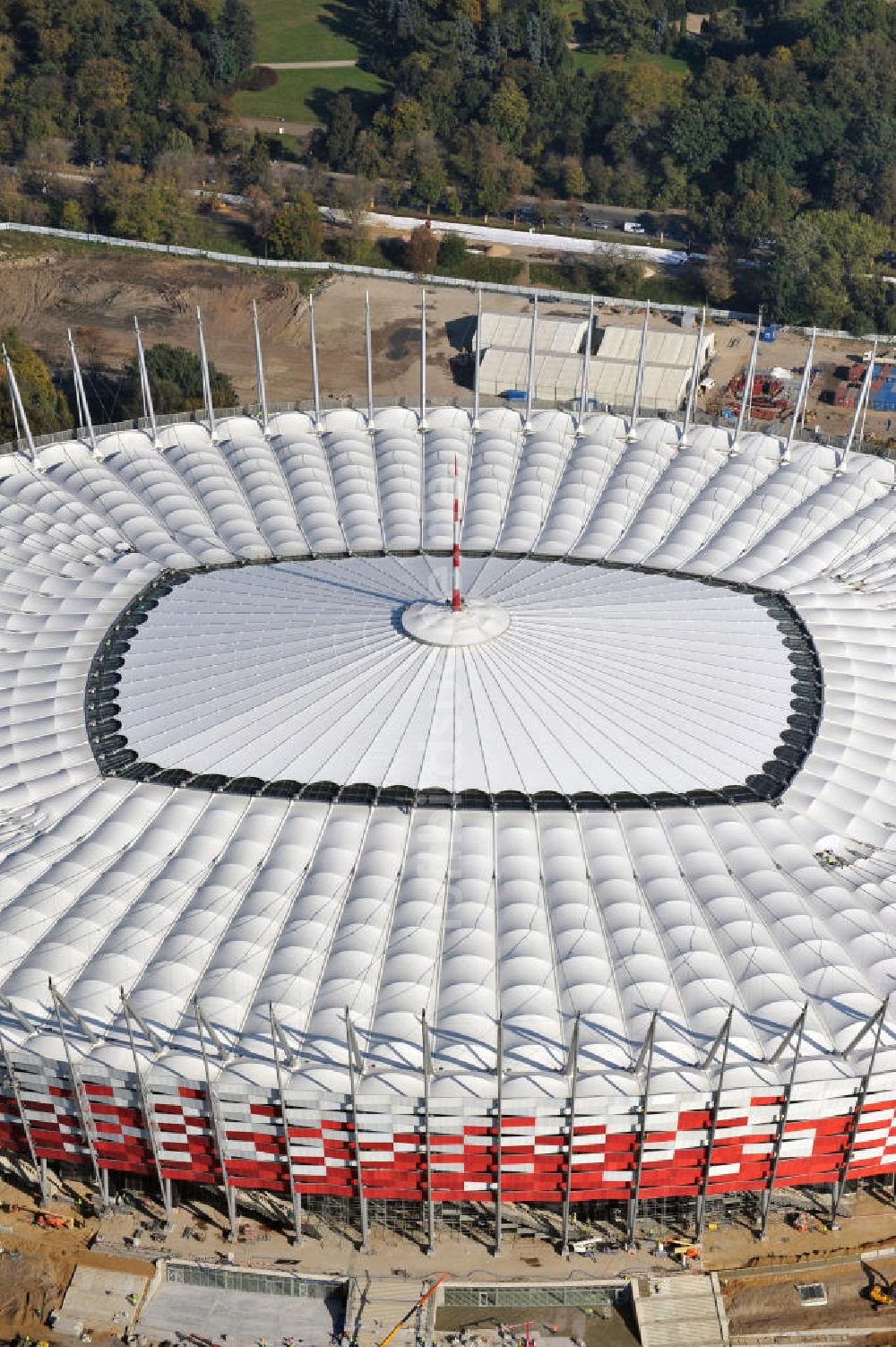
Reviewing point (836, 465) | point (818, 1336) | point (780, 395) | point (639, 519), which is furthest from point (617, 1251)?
point (780, 395)

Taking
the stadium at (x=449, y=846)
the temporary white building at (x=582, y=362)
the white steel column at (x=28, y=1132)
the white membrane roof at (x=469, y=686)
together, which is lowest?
the temporary white building at (x=582, y=362)

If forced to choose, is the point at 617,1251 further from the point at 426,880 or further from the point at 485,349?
the point at 485,349

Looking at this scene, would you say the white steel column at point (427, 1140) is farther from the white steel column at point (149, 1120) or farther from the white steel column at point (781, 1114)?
the white steel column at point (781, 1114)

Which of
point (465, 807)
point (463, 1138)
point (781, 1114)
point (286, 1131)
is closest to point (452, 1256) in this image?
point (463, 1138)

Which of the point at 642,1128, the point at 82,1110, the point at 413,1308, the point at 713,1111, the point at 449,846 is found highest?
the point at 449,846

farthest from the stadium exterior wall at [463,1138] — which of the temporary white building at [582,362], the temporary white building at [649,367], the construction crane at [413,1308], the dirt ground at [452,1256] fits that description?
A: the temporary white building at [582,362]

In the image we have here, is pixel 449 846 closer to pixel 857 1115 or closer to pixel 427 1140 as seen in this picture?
pixel 427 1140

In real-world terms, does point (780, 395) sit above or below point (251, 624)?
below
